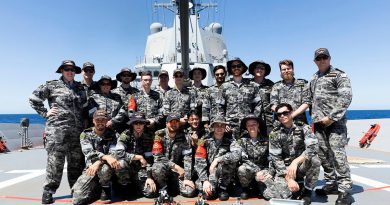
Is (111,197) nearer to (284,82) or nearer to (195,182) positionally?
(195,182)

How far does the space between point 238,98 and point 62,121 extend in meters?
2.49

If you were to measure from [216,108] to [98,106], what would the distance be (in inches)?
69.6

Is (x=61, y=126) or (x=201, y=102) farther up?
(x=201, y=102)

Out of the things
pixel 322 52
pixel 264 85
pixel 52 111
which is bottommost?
pixel 52 111

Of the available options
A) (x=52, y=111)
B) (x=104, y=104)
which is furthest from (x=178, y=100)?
(x=52, y=111)

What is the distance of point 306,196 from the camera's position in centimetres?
389

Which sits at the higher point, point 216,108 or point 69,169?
point 216,108

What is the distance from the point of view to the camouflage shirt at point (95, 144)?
4.08 meters

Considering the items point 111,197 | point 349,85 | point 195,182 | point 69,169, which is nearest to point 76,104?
point 69,169

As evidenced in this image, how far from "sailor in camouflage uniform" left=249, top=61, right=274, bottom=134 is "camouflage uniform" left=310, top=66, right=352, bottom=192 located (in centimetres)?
69

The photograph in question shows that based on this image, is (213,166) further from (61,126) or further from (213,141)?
(61,126)

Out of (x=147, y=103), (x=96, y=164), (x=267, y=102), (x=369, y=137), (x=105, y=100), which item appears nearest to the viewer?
(x=96, y=164)

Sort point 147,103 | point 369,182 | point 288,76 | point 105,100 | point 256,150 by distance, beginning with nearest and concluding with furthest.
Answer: point 256,150 < point 288,76 < point 105,100 < point 147,103 < point 369,182

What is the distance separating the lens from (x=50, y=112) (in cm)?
421
